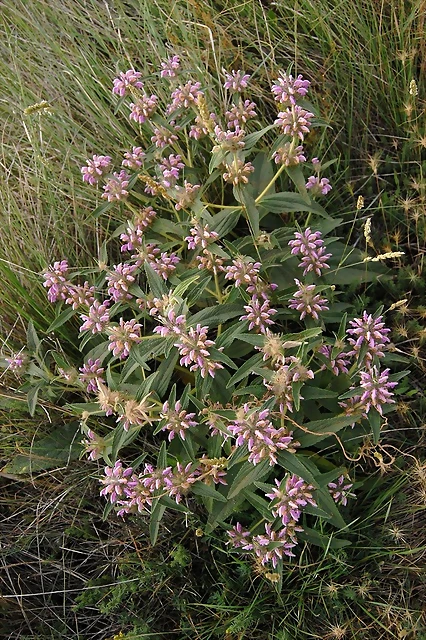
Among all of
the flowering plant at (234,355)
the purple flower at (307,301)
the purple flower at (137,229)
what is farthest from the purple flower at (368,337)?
the purple flower at (137,229)

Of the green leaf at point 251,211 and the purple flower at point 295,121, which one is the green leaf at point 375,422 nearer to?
the green leaf at point 251,211

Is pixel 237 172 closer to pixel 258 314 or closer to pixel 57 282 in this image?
pixel 258 314

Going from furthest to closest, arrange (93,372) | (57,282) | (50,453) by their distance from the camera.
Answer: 1. (50,453)
2. (57,282)
3. (93,372)

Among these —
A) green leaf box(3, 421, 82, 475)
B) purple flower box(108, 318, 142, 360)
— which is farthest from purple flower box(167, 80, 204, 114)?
green leaf box(3, 421, 82, 475)

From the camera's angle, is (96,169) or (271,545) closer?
(271,545)

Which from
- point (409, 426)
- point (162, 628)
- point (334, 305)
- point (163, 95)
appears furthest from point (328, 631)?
point (163, 95)

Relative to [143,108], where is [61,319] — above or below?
below

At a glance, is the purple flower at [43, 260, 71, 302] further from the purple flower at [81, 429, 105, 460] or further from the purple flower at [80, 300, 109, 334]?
the purple flower at [81, 429, 105, 460]

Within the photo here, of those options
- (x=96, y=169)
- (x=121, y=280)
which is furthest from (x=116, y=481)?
(x=96, y=169)
